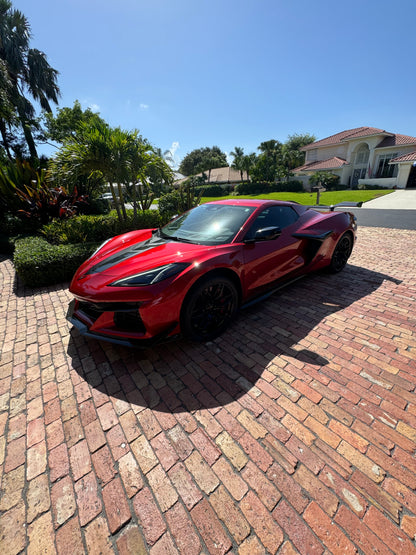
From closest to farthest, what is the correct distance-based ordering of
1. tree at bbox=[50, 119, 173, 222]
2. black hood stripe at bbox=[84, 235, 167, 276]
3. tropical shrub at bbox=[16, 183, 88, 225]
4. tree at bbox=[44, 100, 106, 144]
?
→ black hood stripe at bbox=[84, 235, 167, 276], tree at bbox=[50, 119, 173, 222], tropical shrub at bbox=[16, 183, 88, 225], tree at bbox=[44, 100, 106, 144]

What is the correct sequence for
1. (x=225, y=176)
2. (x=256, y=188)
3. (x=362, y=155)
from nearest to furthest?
(x=362, y=155)
(x=256, y=188)
(x=225, y=176)

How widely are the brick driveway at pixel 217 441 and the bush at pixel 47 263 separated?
5.58 feet

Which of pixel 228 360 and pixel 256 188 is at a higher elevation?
pixel 256 188

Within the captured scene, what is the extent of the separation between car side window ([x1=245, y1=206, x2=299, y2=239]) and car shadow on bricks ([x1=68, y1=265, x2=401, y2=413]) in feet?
3.71

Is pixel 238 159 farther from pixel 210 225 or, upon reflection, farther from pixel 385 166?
pixel 210 225

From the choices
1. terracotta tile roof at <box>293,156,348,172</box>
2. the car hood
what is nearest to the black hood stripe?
the car hood

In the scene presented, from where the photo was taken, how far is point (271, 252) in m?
2.94

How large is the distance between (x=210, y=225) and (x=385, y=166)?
123 feet

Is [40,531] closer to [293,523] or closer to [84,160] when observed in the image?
[293,523]

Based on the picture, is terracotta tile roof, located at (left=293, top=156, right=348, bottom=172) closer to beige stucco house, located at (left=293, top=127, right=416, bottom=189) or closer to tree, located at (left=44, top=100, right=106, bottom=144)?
beige stucco house, located at (left=293, top=127, right=416, bottom=189)

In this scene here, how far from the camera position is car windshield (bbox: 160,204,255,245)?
107 inches

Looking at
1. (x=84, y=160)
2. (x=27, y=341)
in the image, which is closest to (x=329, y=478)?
(x=27, y=341)

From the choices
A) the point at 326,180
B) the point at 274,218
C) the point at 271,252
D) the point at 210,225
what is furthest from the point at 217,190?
the point at 271,252

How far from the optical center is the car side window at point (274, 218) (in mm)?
2861
